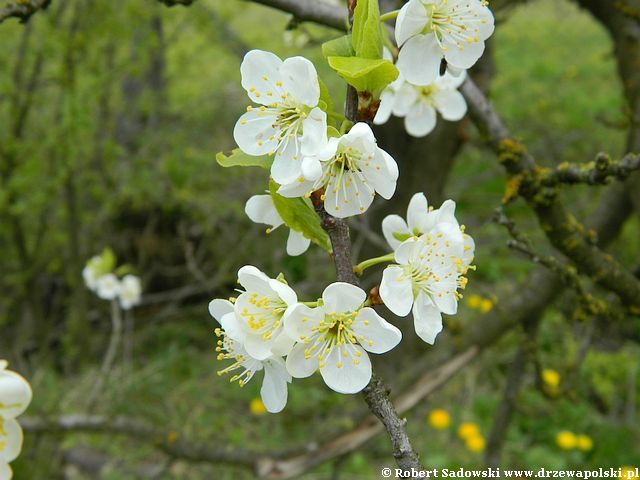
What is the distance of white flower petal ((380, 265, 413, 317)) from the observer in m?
0.92

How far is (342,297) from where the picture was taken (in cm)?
88

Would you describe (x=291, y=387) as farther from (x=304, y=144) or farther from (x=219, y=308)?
(x=304, y=144)

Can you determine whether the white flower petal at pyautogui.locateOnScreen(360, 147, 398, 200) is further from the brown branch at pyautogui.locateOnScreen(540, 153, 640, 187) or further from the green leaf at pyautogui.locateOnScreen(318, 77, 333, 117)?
the brown branch at pyautogui.locateOnScreen(540, 153, 640, 187)

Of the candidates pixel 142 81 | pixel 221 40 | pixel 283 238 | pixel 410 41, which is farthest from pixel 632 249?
pixel 410 41

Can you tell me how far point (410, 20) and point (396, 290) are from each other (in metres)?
0.45

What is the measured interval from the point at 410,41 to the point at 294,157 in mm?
305

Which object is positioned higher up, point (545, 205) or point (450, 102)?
point (450, 102)

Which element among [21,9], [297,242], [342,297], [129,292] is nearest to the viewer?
[342,297]

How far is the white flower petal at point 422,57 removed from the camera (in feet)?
3.49

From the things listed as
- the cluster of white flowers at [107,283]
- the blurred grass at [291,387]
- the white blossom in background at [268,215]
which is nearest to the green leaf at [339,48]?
the white blossom in background at [268,215]

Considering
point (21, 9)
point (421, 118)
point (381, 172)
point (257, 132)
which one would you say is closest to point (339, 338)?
point (381, 172)

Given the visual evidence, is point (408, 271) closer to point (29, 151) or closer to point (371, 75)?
point (371, 75)

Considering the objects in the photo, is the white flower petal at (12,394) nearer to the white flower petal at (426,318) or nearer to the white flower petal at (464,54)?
the white flower petal at (426,318)

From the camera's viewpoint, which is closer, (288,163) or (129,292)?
(288,163)
